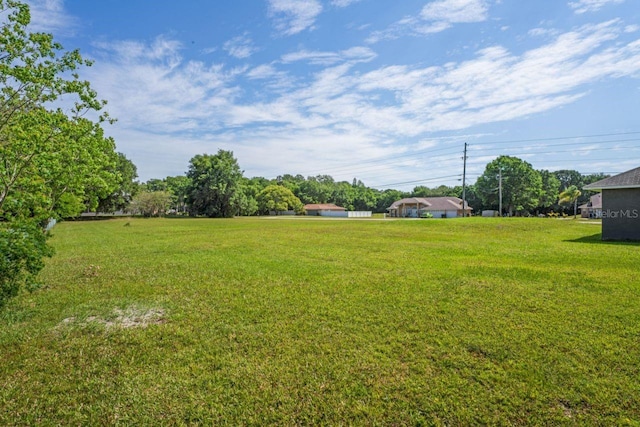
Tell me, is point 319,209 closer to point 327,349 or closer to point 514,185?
point 514,185

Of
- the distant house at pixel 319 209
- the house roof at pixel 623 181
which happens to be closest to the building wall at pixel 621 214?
the house roof at pixel 623 181

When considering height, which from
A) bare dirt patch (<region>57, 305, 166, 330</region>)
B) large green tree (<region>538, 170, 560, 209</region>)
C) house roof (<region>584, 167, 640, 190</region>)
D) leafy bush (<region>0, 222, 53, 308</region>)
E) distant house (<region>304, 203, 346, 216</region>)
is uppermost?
large green tree (<region>538, 170, 560, 209</region>)

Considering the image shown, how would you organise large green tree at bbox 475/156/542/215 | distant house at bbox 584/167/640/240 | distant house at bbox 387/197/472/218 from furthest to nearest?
large green tree at bbox 475/156/542/215
distant house at bbox 387/197/472/218
distant house at bbox 584/167/640/240

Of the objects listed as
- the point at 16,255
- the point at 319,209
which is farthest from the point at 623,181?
the point at 319,209

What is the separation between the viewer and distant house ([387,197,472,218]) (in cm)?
5709

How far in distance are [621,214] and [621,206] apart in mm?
381

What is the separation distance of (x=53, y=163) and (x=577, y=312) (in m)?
9.02

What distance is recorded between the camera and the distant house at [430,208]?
187ft

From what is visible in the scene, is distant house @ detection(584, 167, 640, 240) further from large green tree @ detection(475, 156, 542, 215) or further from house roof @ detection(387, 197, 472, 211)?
large green tree @ detection(475, 156, 542, 215)

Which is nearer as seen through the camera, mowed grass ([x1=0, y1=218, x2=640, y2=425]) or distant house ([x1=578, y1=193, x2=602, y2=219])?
mowed grass ([x1=0, y1=218, x2=640, y2=425])

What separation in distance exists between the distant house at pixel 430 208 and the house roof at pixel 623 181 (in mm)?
41627

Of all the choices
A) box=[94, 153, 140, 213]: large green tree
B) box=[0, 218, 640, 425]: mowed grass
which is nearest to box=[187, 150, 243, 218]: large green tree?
box=[94, 153, 140, 213]: large green tree

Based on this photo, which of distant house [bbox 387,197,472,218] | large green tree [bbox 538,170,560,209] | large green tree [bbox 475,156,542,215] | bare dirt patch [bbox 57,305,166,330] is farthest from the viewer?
large green tree [bbox 538,170,560,209]

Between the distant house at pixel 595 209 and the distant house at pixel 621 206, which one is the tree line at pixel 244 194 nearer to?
the distant house at pixel 595 209
